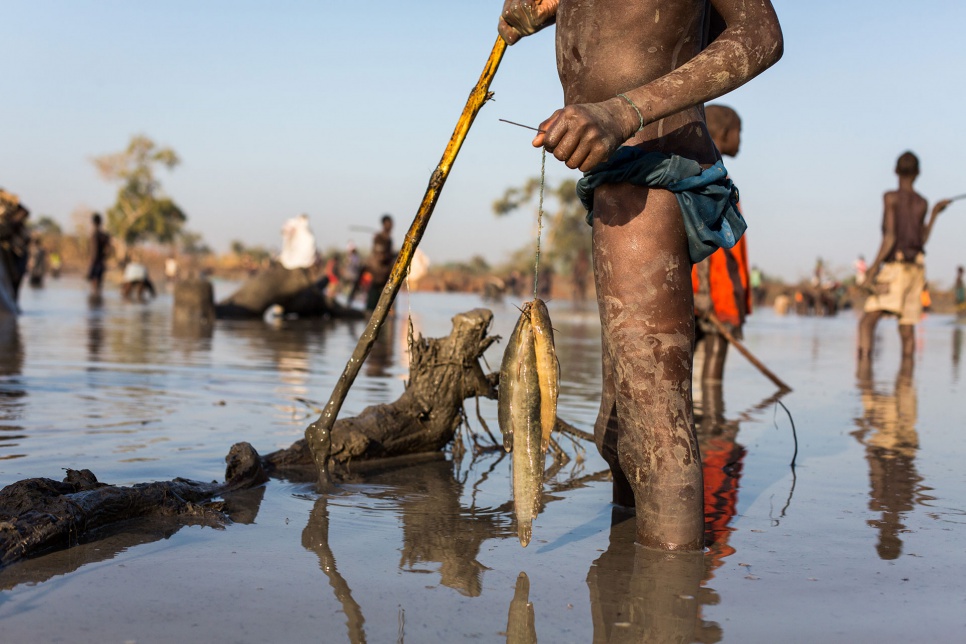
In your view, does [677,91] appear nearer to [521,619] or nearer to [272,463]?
[521,619]

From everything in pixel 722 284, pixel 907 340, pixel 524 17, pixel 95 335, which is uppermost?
pixel 524 17

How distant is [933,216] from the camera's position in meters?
11.5

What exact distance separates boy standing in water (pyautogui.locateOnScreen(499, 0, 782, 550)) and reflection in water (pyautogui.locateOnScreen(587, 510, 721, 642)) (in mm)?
104

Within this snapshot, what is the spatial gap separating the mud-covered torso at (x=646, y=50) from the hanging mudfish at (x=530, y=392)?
0.64 meters

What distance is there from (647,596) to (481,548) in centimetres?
60

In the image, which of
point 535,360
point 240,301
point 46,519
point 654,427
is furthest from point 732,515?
point 240,301

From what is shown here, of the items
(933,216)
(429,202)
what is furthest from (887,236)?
(429,202)

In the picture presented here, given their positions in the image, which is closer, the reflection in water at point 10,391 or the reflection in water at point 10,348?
the reflection in water at point 10,391

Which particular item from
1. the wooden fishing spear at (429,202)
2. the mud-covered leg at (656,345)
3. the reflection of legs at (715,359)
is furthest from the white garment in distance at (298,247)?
the mud-covered leg at (656,345)

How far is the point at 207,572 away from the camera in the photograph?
8.30 feet

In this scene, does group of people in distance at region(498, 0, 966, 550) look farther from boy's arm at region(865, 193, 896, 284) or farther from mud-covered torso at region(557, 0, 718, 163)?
boy's arm at region(865, 193, 896, 284)

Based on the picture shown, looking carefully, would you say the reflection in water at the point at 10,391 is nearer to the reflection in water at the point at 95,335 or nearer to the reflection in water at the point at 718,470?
the reflection in water at the point at 95,335

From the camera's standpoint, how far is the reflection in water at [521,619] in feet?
6.97

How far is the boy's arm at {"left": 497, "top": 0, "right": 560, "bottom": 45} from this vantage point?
3.25m
